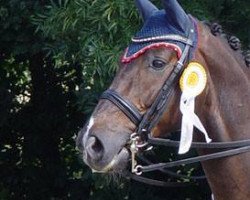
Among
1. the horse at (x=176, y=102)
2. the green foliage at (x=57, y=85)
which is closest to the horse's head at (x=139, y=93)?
the horse at (x=176, y=102)

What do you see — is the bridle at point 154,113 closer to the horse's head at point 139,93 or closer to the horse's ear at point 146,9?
the horse's head at point 139,93

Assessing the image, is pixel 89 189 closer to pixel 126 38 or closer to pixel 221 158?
pixel 126 38

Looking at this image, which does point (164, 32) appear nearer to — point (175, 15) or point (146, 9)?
point (175, 15)

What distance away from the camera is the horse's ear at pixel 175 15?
123 inches

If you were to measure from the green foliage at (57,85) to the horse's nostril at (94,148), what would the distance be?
62.3 inches

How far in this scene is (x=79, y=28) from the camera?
4.90 metres

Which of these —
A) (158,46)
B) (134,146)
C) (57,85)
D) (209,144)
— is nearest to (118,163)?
(134,146)

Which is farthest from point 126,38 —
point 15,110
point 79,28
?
point 15,110

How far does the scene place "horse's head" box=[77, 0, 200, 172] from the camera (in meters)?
3.07

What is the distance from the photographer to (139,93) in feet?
10.2

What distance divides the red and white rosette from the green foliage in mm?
1504

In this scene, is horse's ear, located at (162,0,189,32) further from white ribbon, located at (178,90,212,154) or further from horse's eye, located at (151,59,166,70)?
white ribbon, located at (178,90,212,154)

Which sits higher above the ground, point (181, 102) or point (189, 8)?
point (189, 8)

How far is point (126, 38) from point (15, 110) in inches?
131
